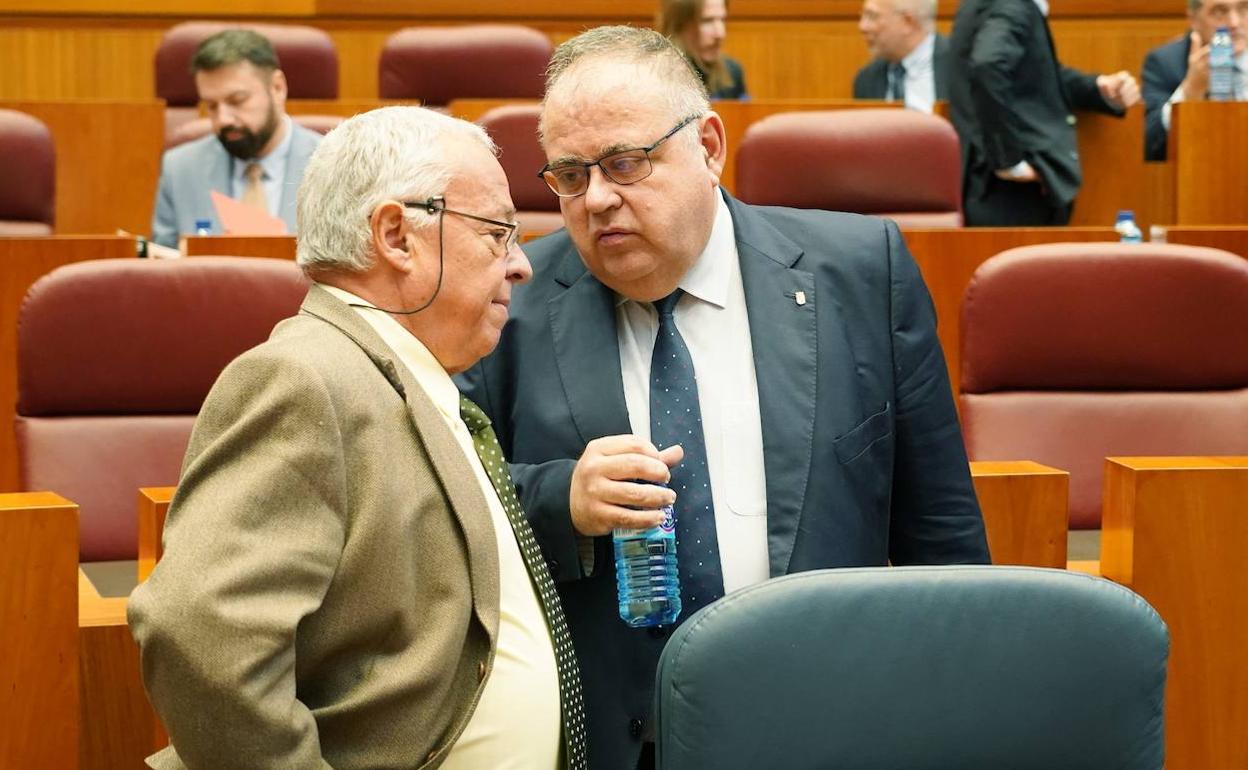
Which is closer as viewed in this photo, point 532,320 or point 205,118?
point 532,320

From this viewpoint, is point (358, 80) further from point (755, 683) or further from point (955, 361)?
point (755, 683)

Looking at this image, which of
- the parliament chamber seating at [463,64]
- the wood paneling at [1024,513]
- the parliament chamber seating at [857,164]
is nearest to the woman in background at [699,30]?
the parliament chamber seating at [463,64]

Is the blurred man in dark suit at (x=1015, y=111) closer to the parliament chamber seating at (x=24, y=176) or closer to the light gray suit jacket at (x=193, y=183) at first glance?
the light gray suit jacket at (x=193, y=183)

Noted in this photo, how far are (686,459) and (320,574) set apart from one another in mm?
362

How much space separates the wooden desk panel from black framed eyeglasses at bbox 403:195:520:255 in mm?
2399

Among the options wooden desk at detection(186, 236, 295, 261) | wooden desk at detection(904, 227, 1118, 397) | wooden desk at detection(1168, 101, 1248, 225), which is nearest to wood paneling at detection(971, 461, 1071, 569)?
wooden desk at detection(904, 227, 1118, 397)

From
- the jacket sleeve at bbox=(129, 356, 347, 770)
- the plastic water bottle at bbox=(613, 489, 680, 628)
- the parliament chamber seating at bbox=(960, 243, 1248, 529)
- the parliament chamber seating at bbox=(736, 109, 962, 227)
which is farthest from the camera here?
the parliament chamber seating at bbox=(736, 109, 962, 227)

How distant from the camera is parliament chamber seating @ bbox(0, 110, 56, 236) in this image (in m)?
2.73

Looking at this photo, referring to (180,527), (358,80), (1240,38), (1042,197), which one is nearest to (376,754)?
(180,527)

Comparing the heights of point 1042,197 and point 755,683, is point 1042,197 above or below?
above

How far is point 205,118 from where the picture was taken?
10.7ft

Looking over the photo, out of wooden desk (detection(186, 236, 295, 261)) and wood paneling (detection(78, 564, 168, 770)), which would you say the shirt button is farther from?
wooden desk (detection(186, 236, 295, 261))

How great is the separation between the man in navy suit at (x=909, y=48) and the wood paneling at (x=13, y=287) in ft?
6.33

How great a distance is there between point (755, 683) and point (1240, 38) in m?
2.82
